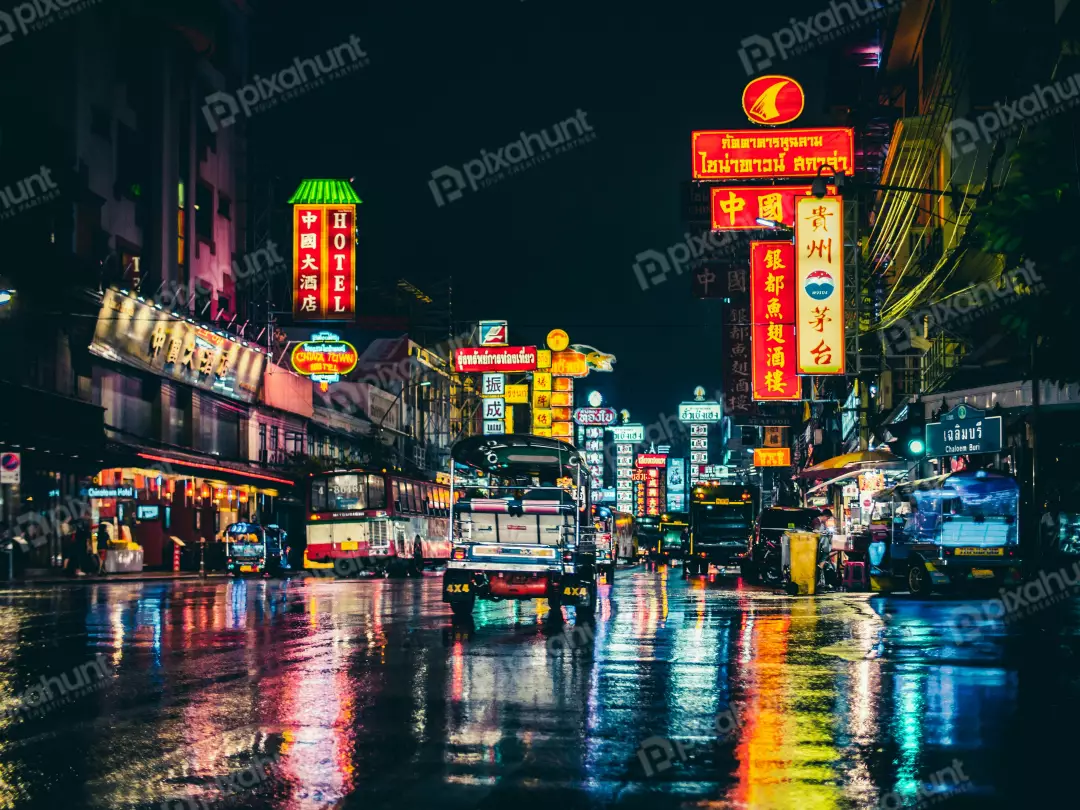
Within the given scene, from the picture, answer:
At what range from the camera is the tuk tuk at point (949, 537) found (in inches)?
1189

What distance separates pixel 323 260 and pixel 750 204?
1904 centimetres

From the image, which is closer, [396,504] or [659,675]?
[659,675]

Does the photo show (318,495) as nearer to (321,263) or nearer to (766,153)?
(321,263)

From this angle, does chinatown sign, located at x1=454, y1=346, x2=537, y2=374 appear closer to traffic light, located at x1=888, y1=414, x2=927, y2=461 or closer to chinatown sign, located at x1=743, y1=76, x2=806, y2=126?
chinatown sign, located at x1=743, y1=76, x2=806, y2=126

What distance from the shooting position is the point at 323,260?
55531mm

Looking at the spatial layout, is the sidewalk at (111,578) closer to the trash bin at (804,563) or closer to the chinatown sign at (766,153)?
the trash bin at (804,563)

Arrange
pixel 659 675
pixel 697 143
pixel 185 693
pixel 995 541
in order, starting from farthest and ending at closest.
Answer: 1. pixel 697 143
2. pixel 995 541
3. pixel 659 675
4. pixel 185 693

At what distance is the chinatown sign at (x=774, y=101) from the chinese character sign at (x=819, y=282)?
1205 centimetres

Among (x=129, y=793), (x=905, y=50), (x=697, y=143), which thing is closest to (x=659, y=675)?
(x=129, y=793)

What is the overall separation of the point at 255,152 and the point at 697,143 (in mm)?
31214

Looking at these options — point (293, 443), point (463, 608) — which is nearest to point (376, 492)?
point (293, 443)

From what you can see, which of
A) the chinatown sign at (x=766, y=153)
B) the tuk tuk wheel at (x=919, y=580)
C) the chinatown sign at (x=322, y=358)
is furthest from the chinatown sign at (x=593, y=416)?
the tuk tuk wheel at (x=919, y=580)

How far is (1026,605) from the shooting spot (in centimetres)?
2517

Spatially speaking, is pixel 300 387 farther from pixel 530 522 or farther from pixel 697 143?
pixel 530 522
